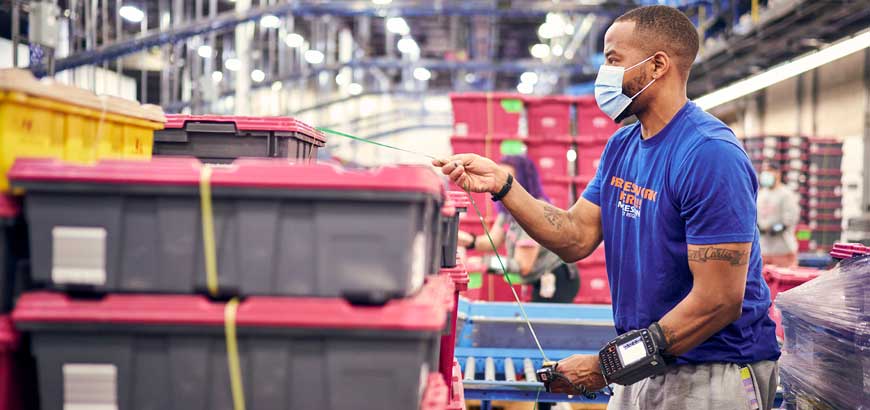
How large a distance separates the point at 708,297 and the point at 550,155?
565 centimetres

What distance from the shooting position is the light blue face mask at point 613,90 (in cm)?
246

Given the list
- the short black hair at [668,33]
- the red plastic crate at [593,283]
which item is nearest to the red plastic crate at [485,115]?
the red plastic crate at [593,283]

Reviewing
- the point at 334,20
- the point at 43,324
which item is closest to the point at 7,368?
the point at 43,324

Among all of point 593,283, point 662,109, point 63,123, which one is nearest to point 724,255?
point 662,109

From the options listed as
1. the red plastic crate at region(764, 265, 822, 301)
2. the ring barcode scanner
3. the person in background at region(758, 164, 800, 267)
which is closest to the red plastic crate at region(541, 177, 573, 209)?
the person in background at region(758, 164, 800, 267)

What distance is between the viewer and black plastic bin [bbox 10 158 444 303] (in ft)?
5.20

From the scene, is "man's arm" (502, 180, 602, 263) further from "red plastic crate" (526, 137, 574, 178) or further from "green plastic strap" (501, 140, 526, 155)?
"red plastic crate" (526, 137, 574, 178)

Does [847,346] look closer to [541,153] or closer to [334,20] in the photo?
[541,153]

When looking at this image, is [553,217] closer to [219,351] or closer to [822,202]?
[219,351]

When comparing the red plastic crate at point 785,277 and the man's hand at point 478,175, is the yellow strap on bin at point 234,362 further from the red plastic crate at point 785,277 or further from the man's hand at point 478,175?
the red plastic crate at point 785,277

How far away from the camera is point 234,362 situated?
A: 5.25 feet

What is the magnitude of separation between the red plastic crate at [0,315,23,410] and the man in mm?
1406

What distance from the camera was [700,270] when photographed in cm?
213

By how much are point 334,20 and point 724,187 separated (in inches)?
570
